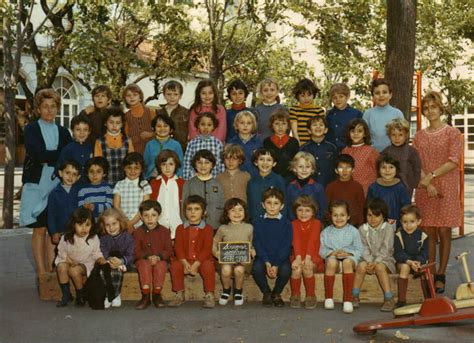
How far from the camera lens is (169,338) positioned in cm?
609

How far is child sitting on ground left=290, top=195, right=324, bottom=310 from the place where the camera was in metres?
7.29

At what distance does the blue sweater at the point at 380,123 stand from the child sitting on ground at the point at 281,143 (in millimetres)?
835

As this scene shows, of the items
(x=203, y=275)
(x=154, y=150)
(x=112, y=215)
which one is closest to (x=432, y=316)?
(x=203, y=275)

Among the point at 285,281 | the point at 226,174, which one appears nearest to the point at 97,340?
the point at 285,281

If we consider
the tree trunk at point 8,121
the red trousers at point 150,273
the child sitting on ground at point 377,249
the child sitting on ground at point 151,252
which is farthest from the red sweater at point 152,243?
the tree trunk at point 8,121

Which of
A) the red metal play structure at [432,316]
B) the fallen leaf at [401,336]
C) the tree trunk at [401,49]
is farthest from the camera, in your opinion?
the tree trunk at [401,49]

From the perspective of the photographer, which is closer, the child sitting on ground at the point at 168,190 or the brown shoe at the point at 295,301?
the brown shoe at the point at 295,301

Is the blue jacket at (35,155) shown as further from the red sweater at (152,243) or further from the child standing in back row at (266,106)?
the child standing in back row at (266,106)

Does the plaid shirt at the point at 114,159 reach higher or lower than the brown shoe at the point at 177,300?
higher

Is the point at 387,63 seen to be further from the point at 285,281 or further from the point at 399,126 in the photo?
the point at 285,281

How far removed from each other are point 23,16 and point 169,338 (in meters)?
10.5

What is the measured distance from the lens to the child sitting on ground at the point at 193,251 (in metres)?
7.39

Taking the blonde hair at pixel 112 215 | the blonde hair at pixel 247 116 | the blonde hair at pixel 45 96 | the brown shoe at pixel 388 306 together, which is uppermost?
the blonde hair at pixel 45 96

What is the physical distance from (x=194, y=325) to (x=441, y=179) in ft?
9.84
